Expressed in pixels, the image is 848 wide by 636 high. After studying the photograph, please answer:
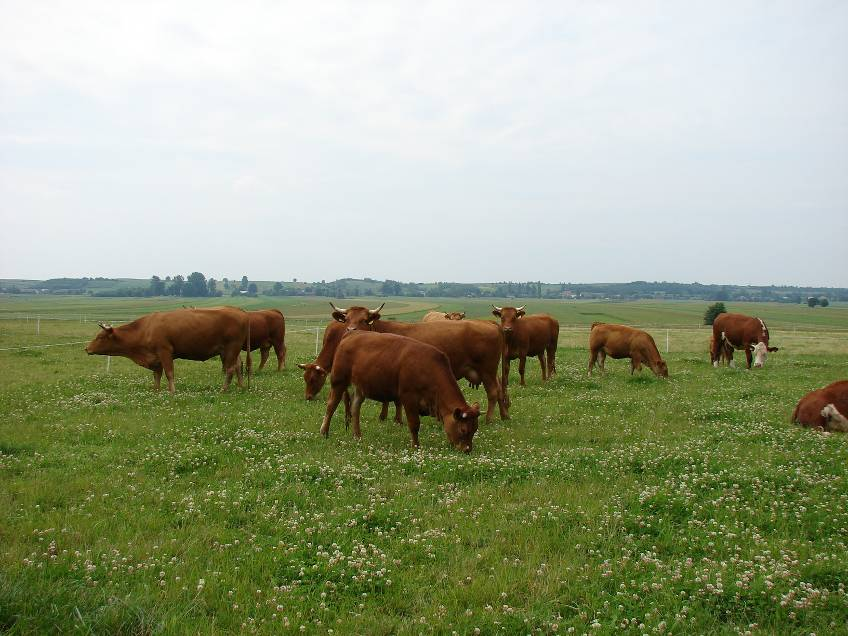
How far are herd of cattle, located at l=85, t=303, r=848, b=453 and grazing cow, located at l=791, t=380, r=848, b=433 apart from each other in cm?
2

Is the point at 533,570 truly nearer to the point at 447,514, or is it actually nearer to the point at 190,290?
the point at 447,514

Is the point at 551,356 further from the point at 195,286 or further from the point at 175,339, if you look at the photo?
the point at 195,286

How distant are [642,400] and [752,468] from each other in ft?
24.4

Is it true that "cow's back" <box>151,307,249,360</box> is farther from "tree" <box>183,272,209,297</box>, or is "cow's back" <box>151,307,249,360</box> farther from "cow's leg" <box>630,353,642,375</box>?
"tree" <box>183,272,209,297</box>

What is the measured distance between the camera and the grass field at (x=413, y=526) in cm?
528

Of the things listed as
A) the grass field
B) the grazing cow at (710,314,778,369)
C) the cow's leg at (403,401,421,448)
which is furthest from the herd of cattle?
the grazing cow at (710,314,778,369)

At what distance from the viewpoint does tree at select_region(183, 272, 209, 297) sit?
394ft

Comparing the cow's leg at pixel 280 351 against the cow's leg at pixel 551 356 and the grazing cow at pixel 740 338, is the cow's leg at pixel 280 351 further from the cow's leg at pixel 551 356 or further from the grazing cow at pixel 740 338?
the grazing cow at pixel 740 338

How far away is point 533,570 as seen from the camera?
20.1ft

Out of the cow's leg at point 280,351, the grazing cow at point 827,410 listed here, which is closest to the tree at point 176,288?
the cow's leg at point 280,351

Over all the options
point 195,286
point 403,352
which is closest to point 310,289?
point 195,286

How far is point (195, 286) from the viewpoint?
399 feet

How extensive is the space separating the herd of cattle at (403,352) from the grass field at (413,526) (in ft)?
2.81

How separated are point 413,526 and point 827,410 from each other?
10.1 m
